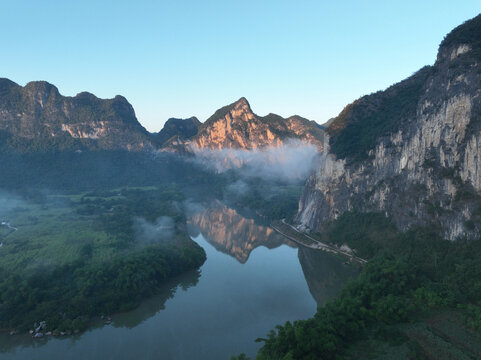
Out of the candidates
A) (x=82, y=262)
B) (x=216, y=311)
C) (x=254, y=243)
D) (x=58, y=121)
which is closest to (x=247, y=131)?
(x=58, y=121)

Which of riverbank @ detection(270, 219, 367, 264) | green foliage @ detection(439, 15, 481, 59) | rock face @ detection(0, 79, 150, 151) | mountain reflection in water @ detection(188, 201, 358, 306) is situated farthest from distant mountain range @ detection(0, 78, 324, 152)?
green foliage @ detection(439, 15, 481, 59)

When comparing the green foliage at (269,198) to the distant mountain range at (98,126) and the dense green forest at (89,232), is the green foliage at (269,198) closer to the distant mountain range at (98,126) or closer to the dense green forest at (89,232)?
the dense green forest at (89,232)

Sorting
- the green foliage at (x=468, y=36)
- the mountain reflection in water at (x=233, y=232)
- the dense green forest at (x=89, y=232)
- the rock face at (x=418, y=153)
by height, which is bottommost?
the mountain reflection in water at (x=233, y=232)

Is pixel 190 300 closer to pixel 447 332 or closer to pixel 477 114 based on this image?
pixel 447 332

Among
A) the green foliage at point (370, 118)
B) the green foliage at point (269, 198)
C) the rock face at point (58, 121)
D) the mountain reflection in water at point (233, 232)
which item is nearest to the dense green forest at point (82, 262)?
the mountain reflection in water at point (233, 232)

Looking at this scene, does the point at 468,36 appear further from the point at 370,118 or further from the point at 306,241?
the point at 306,241

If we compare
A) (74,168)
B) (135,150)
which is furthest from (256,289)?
(135,150)
